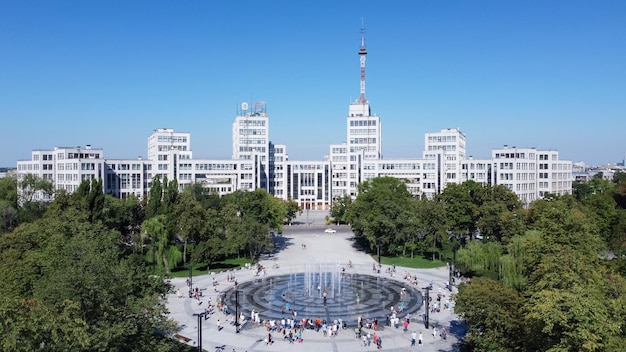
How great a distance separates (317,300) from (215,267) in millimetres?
17946

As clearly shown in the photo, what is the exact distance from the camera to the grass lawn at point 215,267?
55222mm

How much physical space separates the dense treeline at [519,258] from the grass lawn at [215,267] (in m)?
16.9

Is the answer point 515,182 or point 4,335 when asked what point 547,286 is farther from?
point 515,182

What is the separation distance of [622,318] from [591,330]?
2.42m

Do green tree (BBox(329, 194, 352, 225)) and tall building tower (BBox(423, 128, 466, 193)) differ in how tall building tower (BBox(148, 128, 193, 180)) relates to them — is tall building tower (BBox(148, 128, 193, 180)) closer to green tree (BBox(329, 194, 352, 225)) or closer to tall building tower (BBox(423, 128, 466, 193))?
green tree (BBox(329, 194, 352, 225))

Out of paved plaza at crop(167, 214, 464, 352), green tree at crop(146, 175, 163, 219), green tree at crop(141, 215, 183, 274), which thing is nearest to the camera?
paved plaza at crop(167, 214, 464, 352)

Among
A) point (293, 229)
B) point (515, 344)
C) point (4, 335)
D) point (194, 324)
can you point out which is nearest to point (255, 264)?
point (194, 324)

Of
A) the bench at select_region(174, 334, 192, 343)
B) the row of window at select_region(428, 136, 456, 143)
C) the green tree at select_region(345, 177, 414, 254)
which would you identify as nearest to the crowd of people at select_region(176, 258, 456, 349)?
the bench at select_region(174, 334, 192, 343)

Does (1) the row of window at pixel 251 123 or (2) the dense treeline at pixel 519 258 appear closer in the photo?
(2) the dense treeline at pixel 519 258

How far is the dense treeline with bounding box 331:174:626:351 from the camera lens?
69.9 ft

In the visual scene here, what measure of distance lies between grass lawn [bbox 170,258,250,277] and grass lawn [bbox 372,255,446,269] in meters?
17.4

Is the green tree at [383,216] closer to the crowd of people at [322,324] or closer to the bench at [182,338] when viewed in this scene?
the crowd of people at [322,324]

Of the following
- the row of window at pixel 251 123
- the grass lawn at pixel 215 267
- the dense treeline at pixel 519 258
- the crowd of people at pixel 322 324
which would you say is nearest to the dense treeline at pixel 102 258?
the grass lawn at pixel 215 267

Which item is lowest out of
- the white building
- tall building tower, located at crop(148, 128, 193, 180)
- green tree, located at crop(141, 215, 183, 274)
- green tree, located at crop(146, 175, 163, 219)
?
green tree, located at crop(141, 215, 183, 274)
